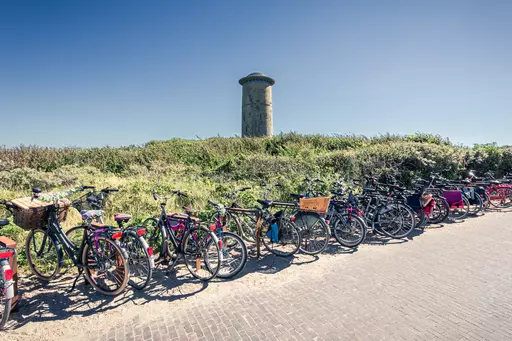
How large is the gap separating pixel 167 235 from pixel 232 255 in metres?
1.01

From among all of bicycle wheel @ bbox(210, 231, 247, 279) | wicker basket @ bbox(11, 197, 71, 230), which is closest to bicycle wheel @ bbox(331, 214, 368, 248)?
bicycle wheel @ bbox(210, 231, 247, 279)

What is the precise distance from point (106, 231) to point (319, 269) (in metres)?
2.99

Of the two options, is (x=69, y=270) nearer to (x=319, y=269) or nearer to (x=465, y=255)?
(x=319, y=269)

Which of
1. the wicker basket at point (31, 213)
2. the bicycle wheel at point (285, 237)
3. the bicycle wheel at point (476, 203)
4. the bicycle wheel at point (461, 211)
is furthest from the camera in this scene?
the bicycle wheel at point (476, 203)

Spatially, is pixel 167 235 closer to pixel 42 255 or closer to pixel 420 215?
pixel 42 255

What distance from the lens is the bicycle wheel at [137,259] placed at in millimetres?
3402

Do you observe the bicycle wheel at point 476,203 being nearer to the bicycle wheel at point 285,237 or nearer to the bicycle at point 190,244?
the bicycle wheel at point 285,237

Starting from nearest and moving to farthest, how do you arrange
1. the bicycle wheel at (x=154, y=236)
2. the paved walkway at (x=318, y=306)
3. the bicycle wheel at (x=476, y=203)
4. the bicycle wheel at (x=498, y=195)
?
the paved walkway at (x=318, y=306)
the bicycle wheel at (x=154, y=236)
the bicycle wheel at (x=476, y=203)
the bicycle wheel at (x=498, y=195)

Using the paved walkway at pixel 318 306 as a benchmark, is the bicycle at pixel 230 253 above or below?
above

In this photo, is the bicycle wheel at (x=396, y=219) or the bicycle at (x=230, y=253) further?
the bicycle wheel at (x=396, y=219)

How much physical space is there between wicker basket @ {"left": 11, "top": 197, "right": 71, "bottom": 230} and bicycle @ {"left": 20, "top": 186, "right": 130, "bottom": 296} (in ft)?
0.13

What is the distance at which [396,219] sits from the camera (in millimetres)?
5535

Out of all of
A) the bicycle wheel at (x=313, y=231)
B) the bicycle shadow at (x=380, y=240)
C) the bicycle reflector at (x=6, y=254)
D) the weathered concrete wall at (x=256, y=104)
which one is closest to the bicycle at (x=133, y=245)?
the bicycle reflector at (x=6, y=254)

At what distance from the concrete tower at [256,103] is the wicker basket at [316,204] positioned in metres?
14.7
